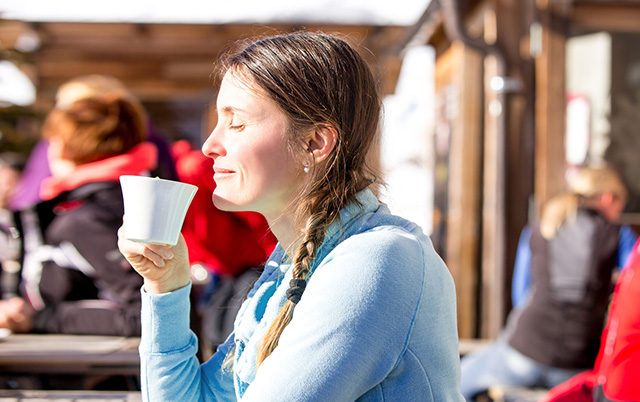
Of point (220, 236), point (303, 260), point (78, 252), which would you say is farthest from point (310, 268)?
point (220, 236)

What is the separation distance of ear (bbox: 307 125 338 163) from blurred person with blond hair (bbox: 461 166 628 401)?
265 centimetres

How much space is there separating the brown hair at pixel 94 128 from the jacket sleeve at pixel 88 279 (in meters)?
0.26

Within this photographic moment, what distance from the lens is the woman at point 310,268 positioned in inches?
38.6

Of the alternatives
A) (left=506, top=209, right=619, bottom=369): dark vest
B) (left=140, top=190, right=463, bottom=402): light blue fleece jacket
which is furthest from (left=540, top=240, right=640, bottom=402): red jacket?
(left=506, top=209, right=619, bottom=369): dark vest

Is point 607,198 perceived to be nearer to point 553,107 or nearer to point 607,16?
point 553,107

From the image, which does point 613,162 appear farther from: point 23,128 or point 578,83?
point 23,128

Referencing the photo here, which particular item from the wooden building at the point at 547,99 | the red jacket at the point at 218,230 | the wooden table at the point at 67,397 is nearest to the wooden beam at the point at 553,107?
the wooden building at the point at 547,99

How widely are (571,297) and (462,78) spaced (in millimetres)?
2277

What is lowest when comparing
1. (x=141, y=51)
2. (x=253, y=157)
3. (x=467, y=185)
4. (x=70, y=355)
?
(x=467, y=185)

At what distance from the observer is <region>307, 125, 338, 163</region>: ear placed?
1.19m

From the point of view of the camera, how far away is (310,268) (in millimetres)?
1135

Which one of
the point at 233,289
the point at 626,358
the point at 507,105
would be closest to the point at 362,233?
the point at 626,358

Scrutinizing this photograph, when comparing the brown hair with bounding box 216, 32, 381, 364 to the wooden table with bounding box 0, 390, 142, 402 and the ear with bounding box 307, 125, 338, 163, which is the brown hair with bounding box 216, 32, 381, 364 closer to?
the ear with bounding box 307, 125, 338, 163

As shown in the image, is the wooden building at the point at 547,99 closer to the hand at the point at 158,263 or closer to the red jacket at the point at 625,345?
the red jacket at the point at 625,345
